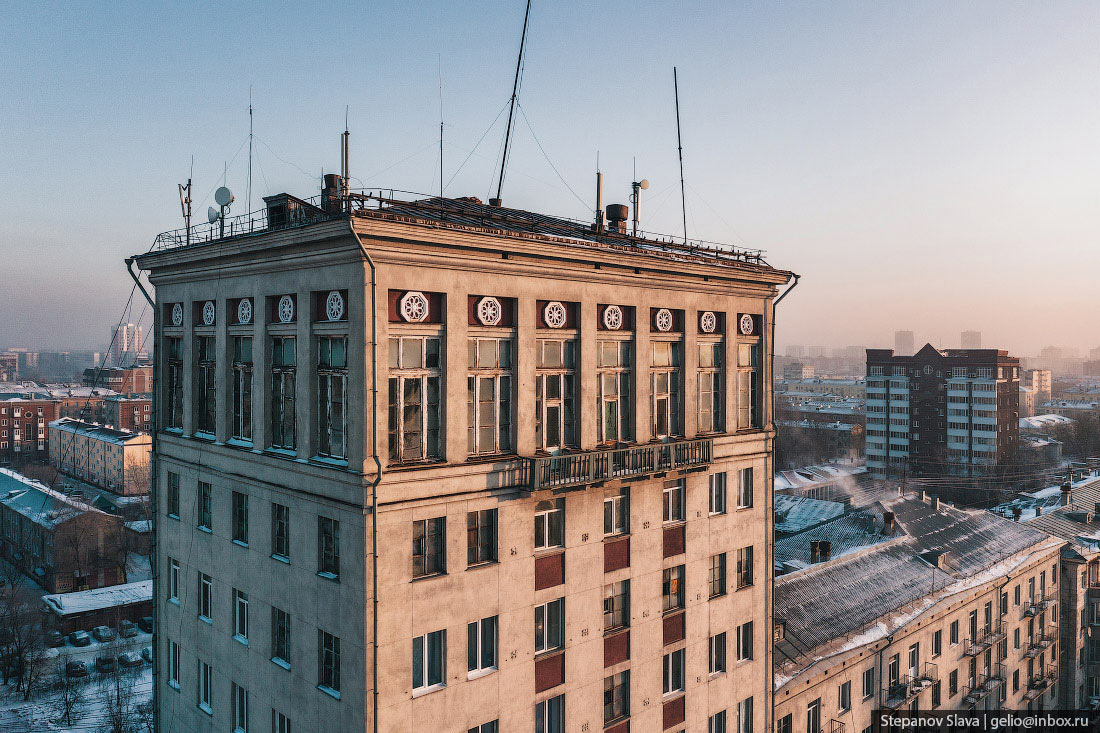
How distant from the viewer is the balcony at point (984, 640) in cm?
3925

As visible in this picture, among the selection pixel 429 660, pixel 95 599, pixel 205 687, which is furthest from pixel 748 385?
pixel 95 599

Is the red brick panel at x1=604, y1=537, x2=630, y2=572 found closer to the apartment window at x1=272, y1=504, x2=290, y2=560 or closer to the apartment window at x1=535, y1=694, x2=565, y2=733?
the apartment window at x1=535, y1=694, x2=565, y2=733

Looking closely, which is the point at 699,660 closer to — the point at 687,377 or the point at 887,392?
the point at 687,377

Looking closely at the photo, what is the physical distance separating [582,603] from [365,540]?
7.40 metres

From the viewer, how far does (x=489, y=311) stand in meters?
19.2

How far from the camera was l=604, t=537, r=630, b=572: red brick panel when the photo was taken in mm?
21750

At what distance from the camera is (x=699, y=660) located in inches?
958

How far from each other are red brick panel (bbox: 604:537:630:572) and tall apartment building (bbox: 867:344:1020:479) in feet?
408

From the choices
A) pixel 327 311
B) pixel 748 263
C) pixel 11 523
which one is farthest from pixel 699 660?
pixel 11 523

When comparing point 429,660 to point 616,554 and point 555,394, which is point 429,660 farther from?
point 555,394

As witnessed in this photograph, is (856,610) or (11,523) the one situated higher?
(856,610)

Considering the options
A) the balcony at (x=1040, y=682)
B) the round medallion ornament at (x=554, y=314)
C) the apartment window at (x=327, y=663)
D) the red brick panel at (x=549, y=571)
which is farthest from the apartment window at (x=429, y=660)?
the balcony at (x=1040, y=682)

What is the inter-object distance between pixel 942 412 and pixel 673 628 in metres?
133

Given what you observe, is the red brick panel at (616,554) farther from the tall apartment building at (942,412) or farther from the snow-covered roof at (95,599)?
the tall apartment building at (942,412)
